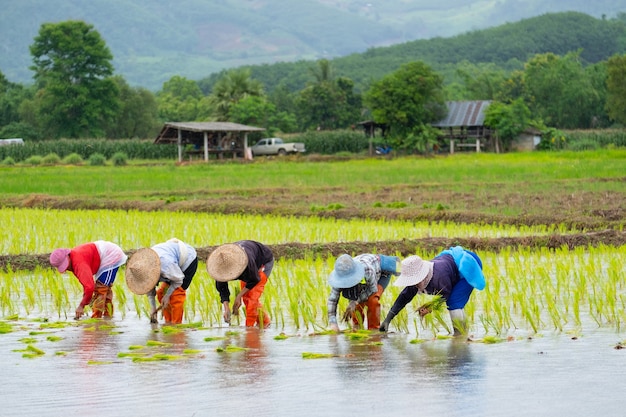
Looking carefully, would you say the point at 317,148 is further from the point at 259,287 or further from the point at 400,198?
the point at 259,287

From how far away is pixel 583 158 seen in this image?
38.3 metres

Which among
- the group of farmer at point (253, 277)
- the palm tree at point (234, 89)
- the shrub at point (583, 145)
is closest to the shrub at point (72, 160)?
the palm tree at point (234, 89)

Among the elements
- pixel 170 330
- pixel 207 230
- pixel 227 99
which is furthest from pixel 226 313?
pixel 227 99

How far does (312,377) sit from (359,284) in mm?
1510

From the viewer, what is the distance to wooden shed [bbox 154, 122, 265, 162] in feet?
153

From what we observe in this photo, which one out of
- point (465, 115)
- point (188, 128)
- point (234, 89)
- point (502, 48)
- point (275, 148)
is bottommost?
point (275, 148)

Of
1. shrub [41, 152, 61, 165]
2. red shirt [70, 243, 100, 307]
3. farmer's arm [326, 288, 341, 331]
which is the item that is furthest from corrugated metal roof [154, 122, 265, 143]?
farmer's arm [326, 288, 341, 331]

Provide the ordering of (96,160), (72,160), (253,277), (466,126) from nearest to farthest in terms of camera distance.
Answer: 1. (253,277)
2. (96,160)
3. (72,160)
4. (466,126)

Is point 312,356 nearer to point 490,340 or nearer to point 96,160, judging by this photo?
point 490,340

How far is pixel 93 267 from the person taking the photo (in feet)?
29.3

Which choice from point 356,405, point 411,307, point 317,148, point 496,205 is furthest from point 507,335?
point 317,148

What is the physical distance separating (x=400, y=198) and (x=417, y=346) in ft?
48.9

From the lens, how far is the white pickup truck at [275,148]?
51.6 m

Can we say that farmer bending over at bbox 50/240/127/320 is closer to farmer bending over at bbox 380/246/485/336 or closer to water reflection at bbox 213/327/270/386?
water reflection at bbox 213/327/270/386
